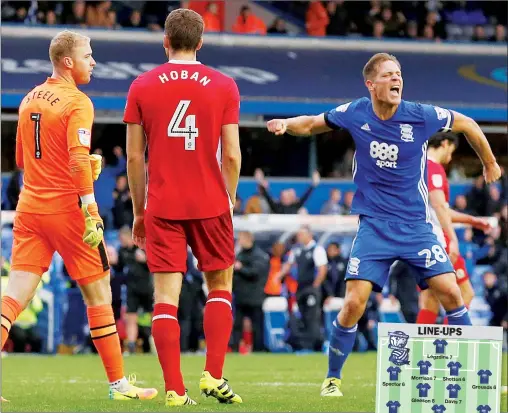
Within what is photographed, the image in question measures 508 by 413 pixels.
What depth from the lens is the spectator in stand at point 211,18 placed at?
24875 millimetres

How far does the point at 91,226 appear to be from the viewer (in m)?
8.08

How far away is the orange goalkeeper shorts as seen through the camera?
831cm

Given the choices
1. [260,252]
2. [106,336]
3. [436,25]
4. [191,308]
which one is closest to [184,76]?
[106,336]

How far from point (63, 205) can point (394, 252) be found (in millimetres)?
2376

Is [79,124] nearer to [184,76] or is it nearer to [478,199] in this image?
[184,76]

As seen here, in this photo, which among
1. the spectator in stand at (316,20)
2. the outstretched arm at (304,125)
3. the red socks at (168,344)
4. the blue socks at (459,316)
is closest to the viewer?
the red socks at (168,344)

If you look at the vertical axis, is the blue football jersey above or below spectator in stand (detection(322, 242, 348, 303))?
above

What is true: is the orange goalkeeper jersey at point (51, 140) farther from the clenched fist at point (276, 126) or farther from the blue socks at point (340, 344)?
the blue socks at point (340, 344)

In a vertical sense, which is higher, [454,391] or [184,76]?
[184,76]

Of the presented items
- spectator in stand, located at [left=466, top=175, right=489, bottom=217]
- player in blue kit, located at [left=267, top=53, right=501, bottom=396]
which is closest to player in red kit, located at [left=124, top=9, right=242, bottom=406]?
player in blue kit, located at [left=267, top=53, right=501, bottom=396]

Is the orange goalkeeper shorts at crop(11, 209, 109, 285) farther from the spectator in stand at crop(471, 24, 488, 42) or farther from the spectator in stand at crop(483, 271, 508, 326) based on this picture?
the spectator in stand at crop(471, 24, 488, 42)

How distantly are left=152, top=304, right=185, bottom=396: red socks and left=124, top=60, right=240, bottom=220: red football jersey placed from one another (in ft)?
1.99

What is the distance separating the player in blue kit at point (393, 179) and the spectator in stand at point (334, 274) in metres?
11.3

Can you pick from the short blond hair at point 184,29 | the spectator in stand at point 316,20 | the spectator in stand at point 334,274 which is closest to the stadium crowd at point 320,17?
the spectator in stand at point 316,20
